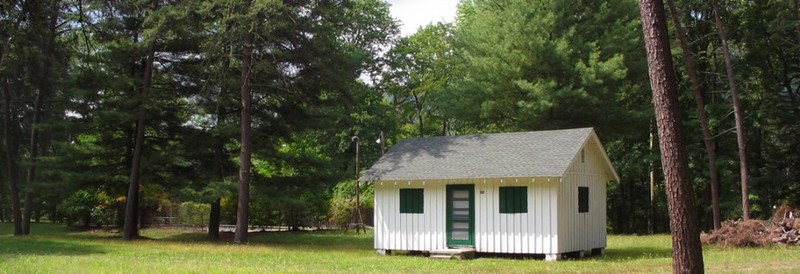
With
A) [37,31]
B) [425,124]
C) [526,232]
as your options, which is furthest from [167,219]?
[37,31]

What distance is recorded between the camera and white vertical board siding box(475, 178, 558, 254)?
20219 millimetres

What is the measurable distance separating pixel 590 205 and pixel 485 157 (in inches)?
144

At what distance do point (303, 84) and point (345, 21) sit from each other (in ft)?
9.60

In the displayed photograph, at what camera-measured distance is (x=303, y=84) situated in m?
28.4

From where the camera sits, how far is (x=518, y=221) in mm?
20703

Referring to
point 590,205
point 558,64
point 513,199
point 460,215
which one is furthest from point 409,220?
point 558,64

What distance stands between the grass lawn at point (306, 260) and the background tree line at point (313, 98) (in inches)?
179

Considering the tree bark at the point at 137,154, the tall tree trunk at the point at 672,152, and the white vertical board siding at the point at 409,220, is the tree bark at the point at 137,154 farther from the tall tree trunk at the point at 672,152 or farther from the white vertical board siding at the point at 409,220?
the tall tree trunk at the point at 672,152

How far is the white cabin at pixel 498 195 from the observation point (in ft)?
66.9

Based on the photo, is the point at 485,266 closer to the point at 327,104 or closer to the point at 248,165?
the point at 248,165

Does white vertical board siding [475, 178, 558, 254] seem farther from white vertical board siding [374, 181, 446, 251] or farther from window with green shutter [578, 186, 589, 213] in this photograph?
window with green shutter [578, 186, 589, 213]

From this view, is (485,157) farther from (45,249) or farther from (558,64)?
(45,249)

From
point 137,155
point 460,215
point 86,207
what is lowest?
point 460,215

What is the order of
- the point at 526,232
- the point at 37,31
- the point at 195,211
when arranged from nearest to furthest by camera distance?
the point at 37,31 < the point at 526,232 < the point at 195,211
